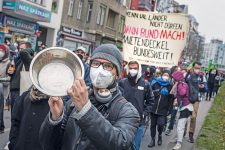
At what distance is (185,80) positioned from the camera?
9797mm

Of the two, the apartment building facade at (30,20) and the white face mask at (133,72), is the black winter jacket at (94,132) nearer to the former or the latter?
the white face mask at (133,72)

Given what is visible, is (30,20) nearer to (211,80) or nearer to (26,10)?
(26,10)

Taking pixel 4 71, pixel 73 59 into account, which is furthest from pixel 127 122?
pixel 4 71

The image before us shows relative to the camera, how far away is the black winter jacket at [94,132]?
2.19 metres

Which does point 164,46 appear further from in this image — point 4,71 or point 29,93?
point 29,93

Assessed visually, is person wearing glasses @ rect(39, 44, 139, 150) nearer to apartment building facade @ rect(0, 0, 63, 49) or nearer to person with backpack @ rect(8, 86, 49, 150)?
person with backpack @ rect(8, 86, 49, 150)

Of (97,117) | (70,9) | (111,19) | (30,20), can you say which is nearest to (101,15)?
(111,19)

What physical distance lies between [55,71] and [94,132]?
42 cm

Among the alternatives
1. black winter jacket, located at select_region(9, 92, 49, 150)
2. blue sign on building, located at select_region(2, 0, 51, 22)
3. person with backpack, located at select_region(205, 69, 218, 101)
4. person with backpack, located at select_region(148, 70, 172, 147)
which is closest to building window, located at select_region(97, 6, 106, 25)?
blue sign on building, located at select_region(2, 0, 51, 22)

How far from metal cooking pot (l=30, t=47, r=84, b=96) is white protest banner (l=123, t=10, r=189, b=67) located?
7082 mm

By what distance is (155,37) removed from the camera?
9617 mm

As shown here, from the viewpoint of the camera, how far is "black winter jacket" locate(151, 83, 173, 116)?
9.50 metres

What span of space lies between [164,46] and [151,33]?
45 cm

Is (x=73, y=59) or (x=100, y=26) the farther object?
(x=100, y=26)
